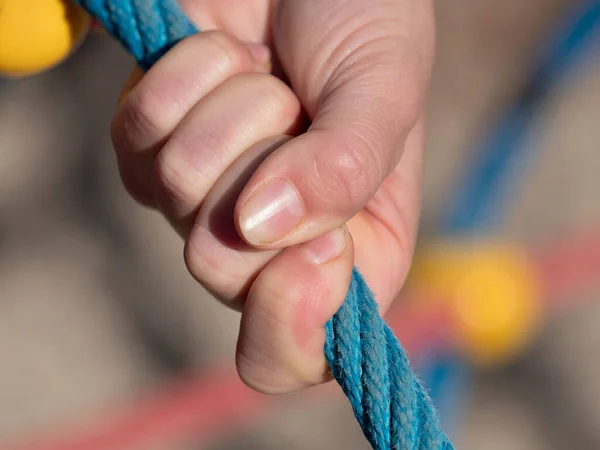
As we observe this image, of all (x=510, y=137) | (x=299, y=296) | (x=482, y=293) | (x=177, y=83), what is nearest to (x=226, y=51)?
(x=177, y=83)

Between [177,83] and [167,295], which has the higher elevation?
[177,83]

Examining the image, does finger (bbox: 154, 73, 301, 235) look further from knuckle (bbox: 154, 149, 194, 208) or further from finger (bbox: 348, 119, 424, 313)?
finger (bbox: 348, 119, 424, 313)

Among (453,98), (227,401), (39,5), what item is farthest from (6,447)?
(453,98)

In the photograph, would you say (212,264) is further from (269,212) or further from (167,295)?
(167,295)

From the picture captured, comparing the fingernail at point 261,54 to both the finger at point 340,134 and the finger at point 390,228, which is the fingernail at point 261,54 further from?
the finger at point 390,228

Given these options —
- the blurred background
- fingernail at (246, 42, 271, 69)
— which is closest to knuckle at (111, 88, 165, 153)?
fingernail at (246, 42, 271, 69)

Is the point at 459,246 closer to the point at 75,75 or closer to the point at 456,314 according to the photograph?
the point at 456,314

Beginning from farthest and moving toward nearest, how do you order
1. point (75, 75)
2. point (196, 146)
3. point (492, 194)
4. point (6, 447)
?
point (75, 75) < point (492, 194) < point (6, 447) < point (196, 146)
